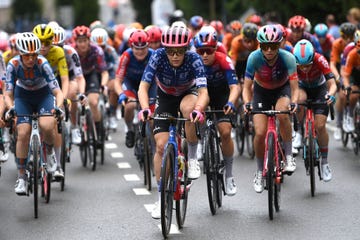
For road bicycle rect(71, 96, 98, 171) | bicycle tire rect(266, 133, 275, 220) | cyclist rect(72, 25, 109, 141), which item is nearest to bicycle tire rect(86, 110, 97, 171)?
road bicycle rect(71, 96, 98, 171)

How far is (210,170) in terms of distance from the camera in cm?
1112

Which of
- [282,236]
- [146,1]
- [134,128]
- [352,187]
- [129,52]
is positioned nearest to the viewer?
[282,236]

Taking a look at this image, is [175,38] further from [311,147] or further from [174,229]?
[311,147]

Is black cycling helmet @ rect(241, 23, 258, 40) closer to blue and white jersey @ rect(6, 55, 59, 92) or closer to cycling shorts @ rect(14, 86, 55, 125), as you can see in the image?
cycling shorts @ rect(14, 86, 55, 125)

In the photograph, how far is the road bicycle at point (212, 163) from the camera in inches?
435

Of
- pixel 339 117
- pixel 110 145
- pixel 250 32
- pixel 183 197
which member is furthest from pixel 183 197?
pixel 110 145

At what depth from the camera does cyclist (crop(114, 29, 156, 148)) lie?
14.2 m

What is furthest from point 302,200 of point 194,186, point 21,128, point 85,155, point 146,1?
point 146,1

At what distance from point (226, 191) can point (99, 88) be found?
5.13 metres

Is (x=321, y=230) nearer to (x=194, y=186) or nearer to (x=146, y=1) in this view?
(x=194, y=186)

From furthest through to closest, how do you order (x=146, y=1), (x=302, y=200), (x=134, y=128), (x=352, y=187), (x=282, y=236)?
(x=146, y=1)
(x=134, y=128)
(x=352, y=187)
(x=302, y=200)
(x=282, y=236)

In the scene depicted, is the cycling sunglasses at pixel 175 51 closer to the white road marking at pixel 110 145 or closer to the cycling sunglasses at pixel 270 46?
the cycling sunglasses at pixel 270 46

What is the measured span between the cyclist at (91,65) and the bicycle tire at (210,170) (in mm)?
4816

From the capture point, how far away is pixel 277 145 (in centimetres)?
1117
